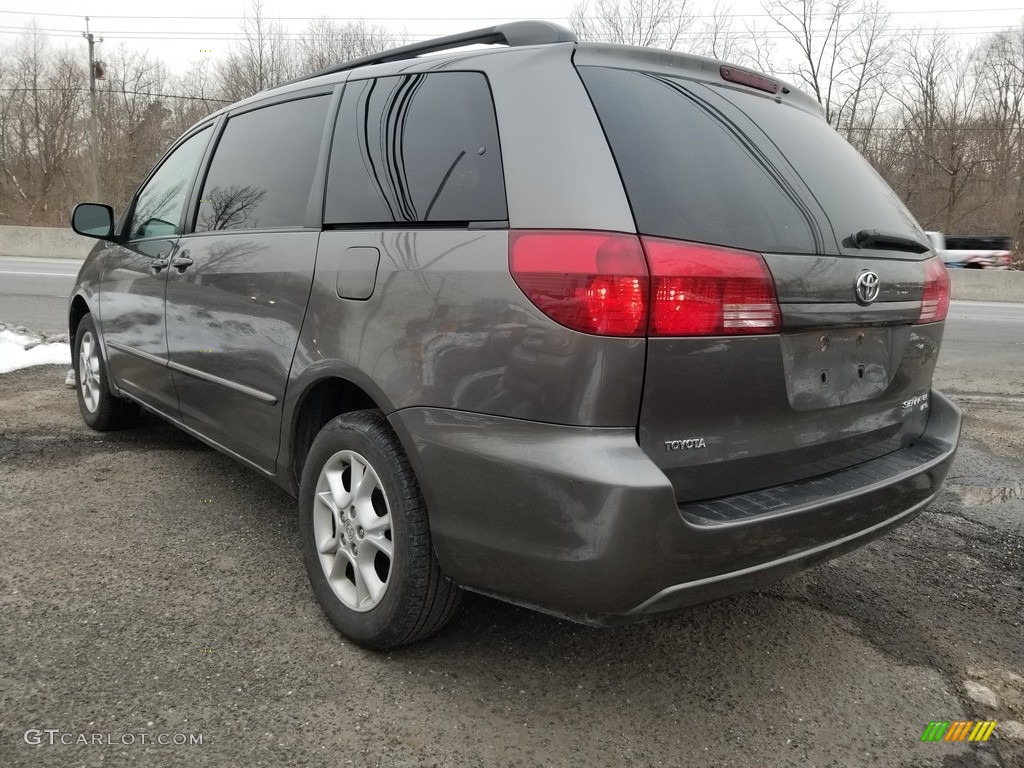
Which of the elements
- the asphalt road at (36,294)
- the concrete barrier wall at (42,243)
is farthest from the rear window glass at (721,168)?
the concrete barrier wall at (42,243)

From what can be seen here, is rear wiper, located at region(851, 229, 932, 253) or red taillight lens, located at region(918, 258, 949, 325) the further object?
red taillight lens, located at region(918, 258, 949, 325)

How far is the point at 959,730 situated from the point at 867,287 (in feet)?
4.10

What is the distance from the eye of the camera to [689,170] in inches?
81.9

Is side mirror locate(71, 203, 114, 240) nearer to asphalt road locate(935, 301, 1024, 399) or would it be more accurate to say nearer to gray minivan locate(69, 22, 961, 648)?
gray minivan locate(69, 22, 961, 648)

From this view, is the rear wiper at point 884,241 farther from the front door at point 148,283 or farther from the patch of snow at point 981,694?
the front door at point 148,283

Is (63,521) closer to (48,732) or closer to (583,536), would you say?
(48,732)

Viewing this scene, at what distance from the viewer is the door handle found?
3.45m

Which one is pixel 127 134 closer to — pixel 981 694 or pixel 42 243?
pixel 42 243

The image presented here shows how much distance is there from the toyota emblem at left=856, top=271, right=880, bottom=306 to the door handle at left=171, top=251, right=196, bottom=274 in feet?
8.52

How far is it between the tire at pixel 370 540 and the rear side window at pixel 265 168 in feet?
2.92

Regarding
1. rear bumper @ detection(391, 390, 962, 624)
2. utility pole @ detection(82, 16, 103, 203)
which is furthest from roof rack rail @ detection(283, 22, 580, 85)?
utility pole @ detection(82, 16, 103, 203)

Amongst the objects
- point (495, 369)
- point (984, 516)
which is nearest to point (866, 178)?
point (495, 369)

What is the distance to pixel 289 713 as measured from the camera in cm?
217

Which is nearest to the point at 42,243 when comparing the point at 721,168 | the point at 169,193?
the point at 169,193
